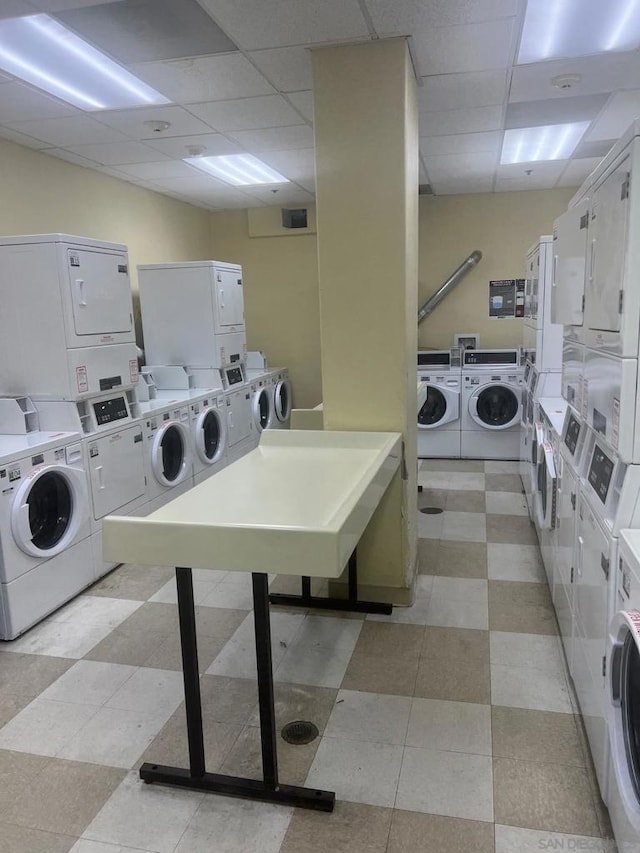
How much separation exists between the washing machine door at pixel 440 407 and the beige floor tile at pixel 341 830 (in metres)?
4.57

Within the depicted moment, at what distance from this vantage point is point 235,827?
1950 mm

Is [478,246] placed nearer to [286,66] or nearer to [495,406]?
[495,406]

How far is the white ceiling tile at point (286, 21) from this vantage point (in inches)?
100

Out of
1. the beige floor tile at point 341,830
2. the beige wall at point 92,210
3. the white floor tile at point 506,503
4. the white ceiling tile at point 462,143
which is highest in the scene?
the white ceiling tile at point 462,143

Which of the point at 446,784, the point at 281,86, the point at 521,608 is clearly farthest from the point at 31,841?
the point at 281,86

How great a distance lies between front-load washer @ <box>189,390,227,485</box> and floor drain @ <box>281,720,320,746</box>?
8.62ft

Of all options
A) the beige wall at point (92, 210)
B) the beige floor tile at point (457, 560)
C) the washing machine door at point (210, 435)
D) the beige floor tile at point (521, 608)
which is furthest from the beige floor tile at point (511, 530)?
the beige wall at point (92, 210)

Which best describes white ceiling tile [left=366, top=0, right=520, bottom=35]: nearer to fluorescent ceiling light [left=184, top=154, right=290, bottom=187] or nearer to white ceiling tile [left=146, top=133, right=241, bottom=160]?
white ceiling tile [left=146, top=133, right=241, bottom=160]

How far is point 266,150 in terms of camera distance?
4.77m

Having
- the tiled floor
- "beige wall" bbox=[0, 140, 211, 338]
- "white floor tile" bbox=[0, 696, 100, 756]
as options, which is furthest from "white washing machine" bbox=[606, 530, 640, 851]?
"beige wall" bbox=[0, 140, 211, 338]

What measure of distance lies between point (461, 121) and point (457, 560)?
288 cm

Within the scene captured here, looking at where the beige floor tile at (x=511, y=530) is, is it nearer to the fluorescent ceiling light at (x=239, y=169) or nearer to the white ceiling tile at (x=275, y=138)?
the white ceiling tile at (x=275, y=138)

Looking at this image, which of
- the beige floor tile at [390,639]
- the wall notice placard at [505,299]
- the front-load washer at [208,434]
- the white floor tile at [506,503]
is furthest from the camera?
the wall notice placard at [505,299]

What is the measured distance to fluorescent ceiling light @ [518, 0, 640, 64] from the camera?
264 cm
